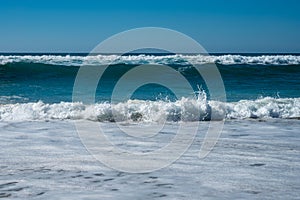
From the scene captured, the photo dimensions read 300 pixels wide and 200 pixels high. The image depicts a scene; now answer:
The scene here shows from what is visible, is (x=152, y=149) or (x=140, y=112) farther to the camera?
→ (x=140, y=112)

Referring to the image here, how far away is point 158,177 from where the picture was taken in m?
3.87

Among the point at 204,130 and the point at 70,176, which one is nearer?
the point at 70,176

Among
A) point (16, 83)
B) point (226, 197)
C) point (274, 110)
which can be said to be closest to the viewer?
point (226, 197)

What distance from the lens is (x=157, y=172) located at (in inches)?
160

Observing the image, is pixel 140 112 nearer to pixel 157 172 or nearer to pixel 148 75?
pixel 157 172

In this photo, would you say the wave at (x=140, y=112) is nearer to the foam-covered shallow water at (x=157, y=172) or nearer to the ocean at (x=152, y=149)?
the ocean at (x=152, y=149)

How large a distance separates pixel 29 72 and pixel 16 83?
3322 millimetres

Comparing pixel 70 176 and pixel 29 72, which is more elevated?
pixel 29 72

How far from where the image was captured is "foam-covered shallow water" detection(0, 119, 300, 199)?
3.40 metres

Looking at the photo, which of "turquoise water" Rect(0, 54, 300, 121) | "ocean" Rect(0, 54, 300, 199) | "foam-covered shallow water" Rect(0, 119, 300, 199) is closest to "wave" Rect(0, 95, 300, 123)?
"ocean" Rect(0, 54, 300, 199)

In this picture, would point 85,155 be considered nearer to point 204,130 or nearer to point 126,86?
point 204,130

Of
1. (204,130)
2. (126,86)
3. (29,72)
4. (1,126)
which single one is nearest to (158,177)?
(204,130)

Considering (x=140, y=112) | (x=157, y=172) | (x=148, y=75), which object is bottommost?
(x=157, y=172)

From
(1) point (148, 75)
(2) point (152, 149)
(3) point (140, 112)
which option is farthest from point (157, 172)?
(1) point (148, 75)
